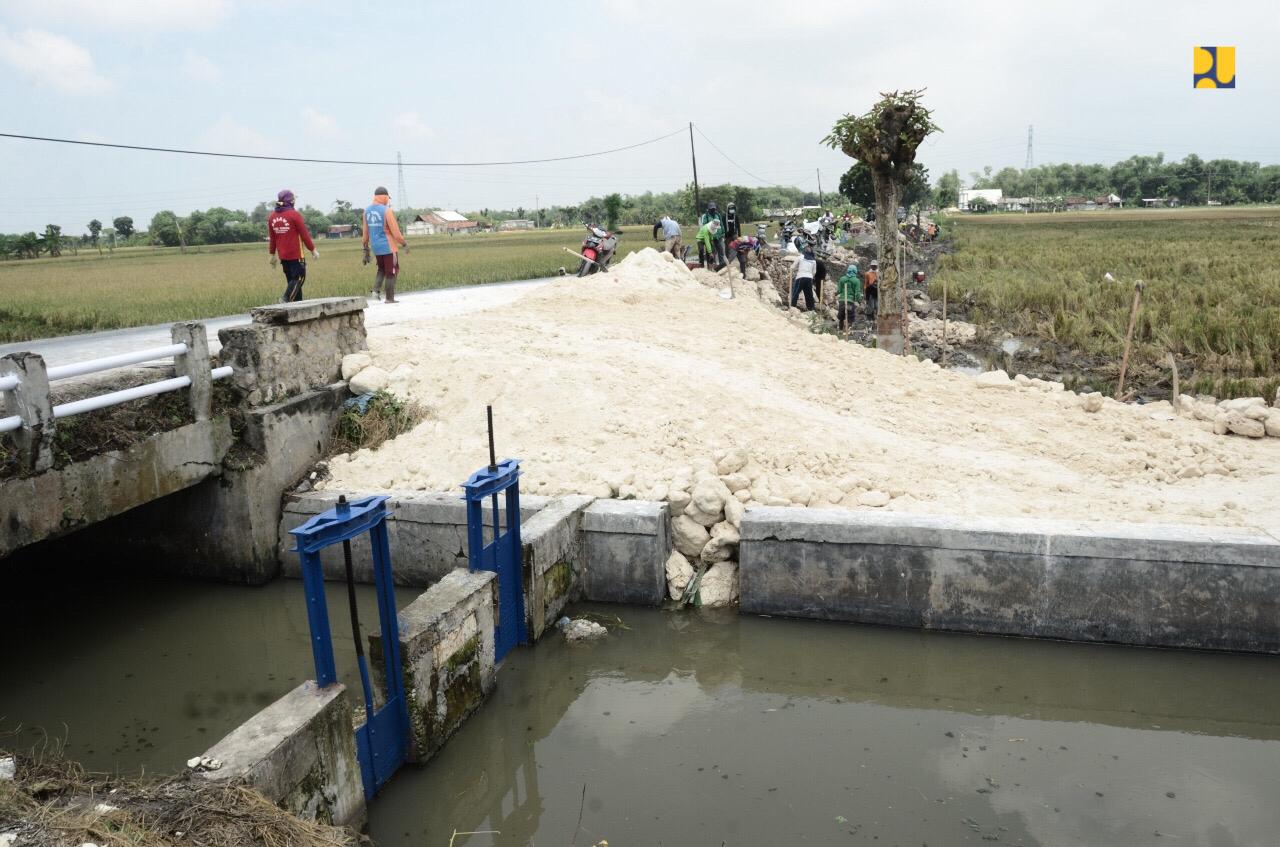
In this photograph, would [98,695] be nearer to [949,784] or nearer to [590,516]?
[590,516]

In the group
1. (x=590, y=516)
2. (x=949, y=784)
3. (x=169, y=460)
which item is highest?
(x=169, y=460)

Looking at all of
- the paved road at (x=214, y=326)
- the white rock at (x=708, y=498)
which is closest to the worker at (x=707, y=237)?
the paved road at (x=214, y=326)

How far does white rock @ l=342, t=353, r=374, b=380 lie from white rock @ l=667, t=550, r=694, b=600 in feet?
11.7

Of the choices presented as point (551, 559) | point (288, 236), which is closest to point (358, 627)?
point (551, 559)

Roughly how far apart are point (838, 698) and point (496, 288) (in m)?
12.4

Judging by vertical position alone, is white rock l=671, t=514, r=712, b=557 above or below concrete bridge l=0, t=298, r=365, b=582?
below

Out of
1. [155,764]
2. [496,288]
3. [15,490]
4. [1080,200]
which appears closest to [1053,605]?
[155,764]

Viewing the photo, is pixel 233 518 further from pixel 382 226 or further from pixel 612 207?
pixel 612 207

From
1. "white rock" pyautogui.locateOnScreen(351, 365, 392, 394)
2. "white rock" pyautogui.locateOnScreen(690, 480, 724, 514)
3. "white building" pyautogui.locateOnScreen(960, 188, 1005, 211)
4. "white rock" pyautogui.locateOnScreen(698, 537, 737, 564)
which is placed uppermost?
"white building" pyautogui.locateOnScreen(960, 188, 1005, 211)

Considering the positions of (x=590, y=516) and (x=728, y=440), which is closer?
(x=590, y=516)

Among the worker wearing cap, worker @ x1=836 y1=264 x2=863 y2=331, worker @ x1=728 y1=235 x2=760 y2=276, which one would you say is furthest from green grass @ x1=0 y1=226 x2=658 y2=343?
worker @ x1=836 y1=264 x2=863 y2=331

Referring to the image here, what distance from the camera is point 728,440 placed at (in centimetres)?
734

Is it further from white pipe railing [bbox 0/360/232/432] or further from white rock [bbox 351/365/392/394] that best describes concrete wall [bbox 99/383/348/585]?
white rock [bbox 351/365/392/394]

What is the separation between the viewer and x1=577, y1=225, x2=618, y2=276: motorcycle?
16.0 m
